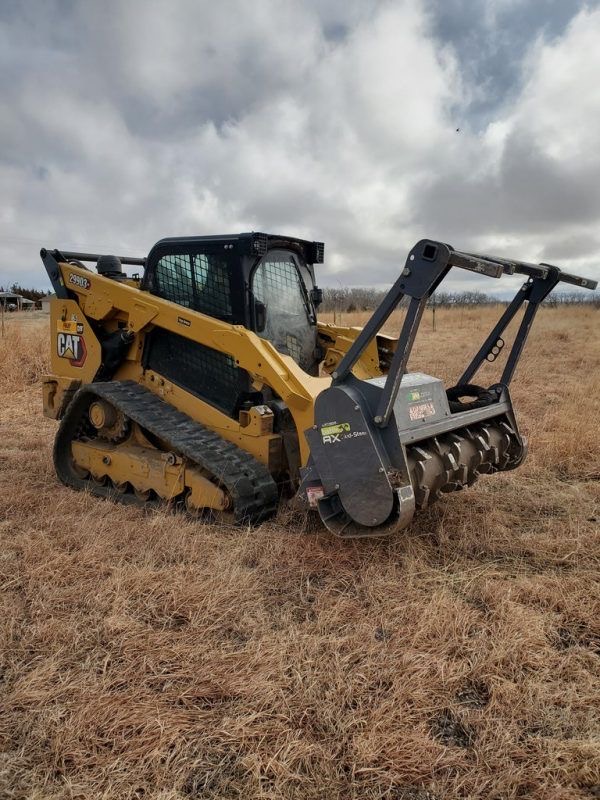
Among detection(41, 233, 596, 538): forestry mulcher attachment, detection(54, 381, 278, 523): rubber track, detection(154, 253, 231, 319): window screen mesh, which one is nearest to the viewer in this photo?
detection(41, 233, 596, 538): forestry mulcher attachment

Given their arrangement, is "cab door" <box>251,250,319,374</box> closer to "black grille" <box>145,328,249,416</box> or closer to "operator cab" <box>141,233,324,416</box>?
"operator cab" <box>141,233,324,416</box>

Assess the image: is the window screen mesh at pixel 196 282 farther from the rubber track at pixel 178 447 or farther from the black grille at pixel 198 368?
the rubber track at pixel 178 447

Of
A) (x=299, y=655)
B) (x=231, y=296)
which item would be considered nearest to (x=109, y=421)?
(x=231, y=296)

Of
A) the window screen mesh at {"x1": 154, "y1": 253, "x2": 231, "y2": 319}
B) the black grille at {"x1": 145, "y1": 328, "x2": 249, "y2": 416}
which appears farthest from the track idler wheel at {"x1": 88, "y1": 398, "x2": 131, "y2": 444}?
the window screen mesh at {"x1": 154, "y1": 253, "x2": 231, "y2": 319}

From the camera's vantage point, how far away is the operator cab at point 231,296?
4.86 m

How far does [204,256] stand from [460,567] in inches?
124

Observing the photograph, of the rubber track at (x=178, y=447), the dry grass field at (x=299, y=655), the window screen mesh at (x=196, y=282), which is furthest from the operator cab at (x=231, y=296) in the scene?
the dry grass field at (x=299, y=655)

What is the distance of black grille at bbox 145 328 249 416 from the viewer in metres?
4.88

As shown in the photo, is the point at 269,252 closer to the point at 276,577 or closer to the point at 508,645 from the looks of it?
the point at 276,577

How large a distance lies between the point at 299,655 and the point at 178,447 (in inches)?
84.8

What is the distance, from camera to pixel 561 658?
2773mm

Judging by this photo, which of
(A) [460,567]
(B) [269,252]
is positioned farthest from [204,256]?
(A) [460,567]

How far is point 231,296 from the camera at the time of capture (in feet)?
16.1

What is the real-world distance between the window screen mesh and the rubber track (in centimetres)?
90
